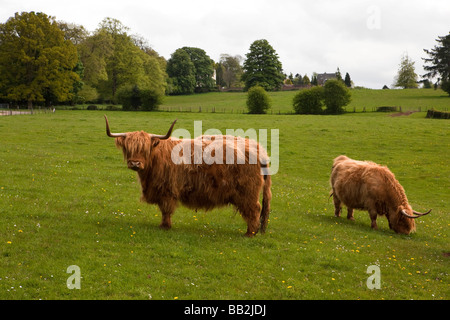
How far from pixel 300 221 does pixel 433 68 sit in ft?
311

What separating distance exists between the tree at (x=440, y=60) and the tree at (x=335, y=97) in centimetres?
4041

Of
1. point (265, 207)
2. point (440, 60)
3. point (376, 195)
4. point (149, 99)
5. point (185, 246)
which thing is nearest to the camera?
point (185, 246)

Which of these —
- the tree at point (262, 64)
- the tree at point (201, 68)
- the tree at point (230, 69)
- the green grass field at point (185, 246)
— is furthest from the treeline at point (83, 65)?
the green grass field at point (185, 246)

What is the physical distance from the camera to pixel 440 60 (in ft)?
292

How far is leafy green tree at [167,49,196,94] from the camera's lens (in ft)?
333

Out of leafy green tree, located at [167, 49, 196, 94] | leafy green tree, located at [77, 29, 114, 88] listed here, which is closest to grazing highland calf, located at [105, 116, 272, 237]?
leafy green tree, located at [77, 29, 114, 88]

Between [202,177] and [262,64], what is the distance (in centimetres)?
9282

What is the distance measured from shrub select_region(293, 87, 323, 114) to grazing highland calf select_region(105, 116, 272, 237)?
5126cm

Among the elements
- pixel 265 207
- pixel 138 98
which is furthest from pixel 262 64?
pixel 265 207

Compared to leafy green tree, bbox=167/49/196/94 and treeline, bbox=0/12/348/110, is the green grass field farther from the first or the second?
leafy green tree, bbox=167/49/196/94

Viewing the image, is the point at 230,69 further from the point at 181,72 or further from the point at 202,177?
the point at 202,177

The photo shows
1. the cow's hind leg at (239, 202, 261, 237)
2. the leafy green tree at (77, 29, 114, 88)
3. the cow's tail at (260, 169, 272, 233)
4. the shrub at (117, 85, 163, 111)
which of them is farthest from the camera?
the leafy green tree at (77, 29, 114, 88)
